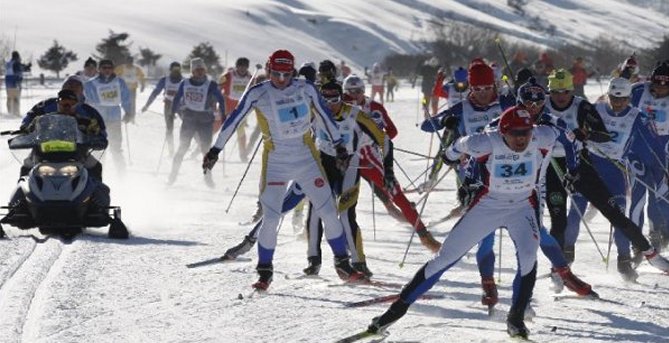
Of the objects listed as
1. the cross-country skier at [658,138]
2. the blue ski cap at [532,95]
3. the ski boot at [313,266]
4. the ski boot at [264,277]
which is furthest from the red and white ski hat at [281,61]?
the cross-country skier at [658,138]

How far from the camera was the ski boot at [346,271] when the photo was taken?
30.3 feet

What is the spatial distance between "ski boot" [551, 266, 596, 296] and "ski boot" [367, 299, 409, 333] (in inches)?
73.6

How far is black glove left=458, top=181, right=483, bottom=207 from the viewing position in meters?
7.46

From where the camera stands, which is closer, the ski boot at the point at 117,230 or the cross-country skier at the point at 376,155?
the cross-country skier at the point at 376,155

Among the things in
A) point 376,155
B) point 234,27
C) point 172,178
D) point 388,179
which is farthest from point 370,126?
point 234,27

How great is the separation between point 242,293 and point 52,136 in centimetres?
401

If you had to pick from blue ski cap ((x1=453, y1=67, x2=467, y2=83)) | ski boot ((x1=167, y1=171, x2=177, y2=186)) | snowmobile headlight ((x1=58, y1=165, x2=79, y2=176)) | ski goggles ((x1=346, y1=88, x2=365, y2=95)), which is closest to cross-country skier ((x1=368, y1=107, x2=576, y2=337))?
ski goggles ((x1=346, y1=88, x2=365, y2=95))

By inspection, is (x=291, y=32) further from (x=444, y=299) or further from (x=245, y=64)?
(x=444, y=299)

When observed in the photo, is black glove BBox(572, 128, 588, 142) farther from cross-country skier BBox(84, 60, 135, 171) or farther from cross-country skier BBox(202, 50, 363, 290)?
cross-country skier BBox(84, 60, 135, 171)

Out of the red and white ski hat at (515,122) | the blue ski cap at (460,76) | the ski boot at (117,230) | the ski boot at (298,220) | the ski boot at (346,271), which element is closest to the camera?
the red and white ski hat at (515,122)

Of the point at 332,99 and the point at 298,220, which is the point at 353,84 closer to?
the point at 332,99

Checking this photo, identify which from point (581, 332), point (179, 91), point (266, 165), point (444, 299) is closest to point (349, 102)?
point (266, 165)

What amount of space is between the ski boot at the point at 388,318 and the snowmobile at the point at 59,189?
495cm

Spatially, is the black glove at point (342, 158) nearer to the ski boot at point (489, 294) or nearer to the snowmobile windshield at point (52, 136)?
the ski boot at point (489, 294)
